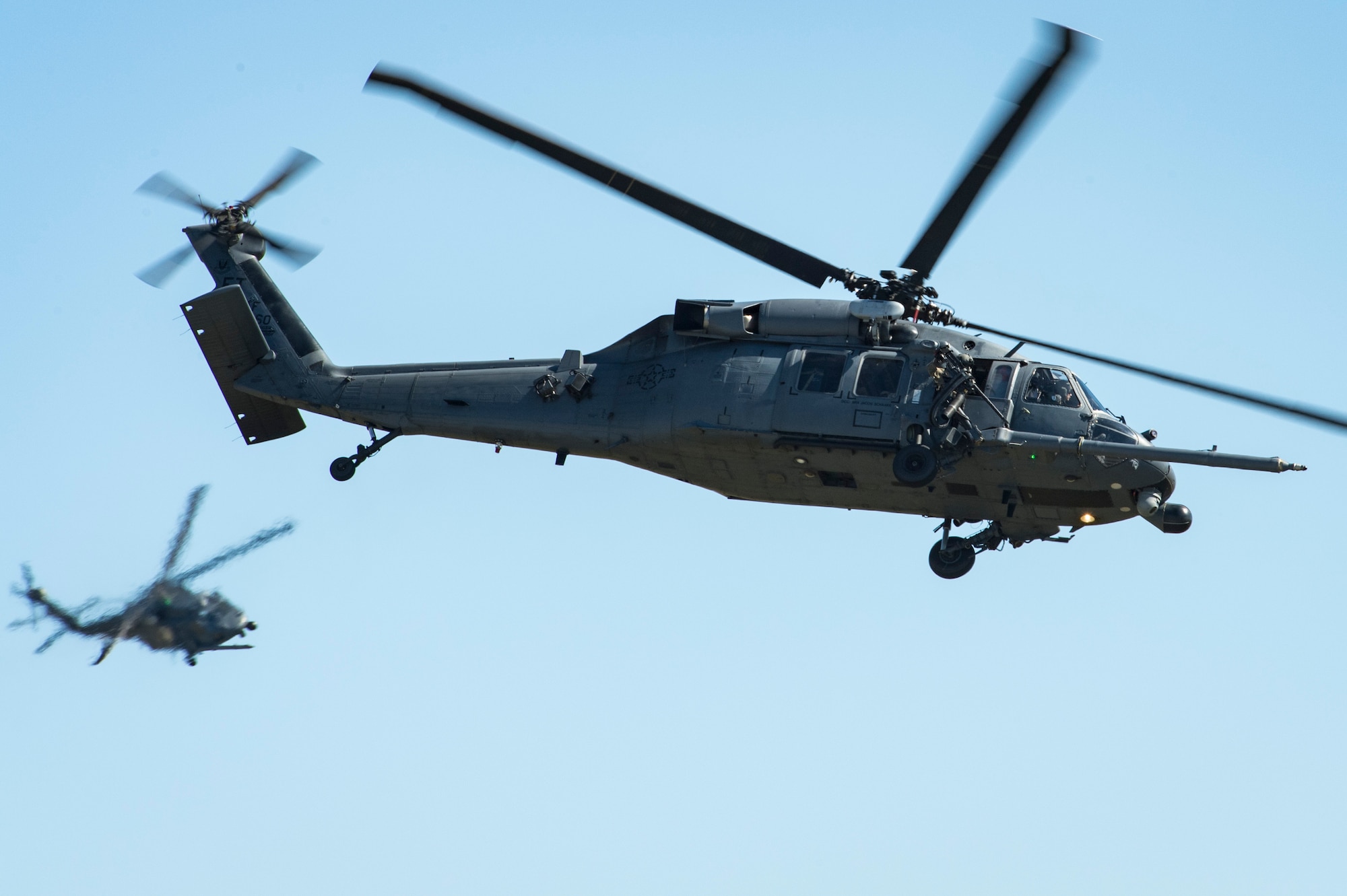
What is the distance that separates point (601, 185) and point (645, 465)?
14.7 feet

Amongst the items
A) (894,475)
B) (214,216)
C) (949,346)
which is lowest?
(894,475)

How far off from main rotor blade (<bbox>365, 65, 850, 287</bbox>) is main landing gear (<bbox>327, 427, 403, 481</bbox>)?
5692 millimetres

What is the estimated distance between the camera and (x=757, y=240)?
24.4 meters

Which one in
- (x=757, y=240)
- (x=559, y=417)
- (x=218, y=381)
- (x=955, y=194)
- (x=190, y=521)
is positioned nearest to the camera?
(x=955, y=194)

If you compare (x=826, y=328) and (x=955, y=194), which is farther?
(x=826, y=328)

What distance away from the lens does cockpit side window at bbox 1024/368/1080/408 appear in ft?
78.3

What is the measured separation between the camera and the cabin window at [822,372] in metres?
24.6

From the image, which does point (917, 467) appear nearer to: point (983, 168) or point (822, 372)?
point (822, 372)

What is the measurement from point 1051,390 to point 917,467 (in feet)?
7.22

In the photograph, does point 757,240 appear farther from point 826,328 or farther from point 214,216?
point 214,216

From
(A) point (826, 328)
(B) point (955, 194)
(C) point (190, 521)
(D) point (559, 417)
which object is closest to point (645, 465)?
(D) point (559, 417)

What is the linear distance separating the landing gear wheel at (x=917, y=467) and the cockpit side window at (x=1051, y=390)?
1635 mm

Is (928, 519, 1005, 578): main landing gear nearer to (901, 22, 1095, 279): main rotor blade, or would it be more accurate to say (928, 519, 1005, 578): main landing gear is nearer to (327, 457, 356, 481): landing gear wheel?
(901, 22, 1095, 279): main rotor blade

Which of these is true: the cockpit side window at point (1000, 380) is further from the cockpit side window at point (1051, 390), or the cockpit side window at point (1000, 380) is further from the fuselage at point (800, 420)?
the cockpit side window at point (1051, 390)
